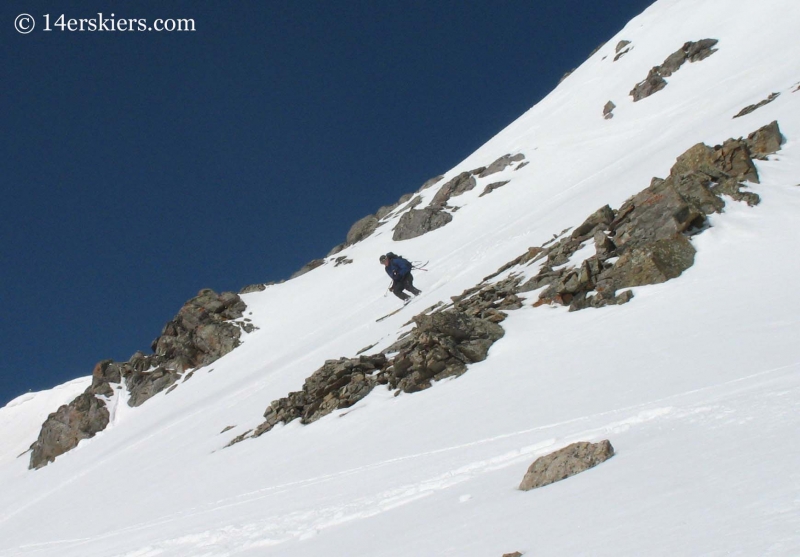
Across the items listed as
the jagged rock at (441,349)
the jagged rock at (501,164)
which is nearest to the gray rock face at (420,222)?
the jagged rock at (501,164)

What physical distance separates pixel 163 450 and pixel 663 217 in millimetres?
17515

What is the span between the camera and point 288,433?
15.2m

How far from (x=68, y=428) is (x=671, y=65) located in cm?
5378

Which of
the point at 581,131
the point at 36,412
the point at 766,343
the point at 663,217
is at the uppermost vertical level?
the point at 581,131

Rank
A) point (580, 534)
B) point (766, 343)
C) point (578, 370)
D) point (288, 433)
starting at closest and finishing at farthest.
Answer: point (580, 534) < point (766, 343) < point (578, 370) < point (288, 433)

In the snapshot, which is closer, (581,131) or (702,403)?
A: (702,403)

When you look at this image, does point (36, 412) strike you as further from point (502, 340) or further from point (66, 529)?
point (502, 340)

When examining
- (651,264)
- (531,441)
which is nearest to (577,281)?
(651,264)

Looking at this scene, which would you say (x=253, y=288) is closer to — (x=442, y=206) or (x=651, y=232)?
(x=442, y=206)

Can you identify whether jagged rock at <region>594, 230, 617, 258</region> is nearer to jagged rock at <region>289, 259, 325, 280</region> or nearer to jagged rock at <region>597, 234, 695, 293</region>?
jagged rock at <region>597, 234, 695, 293</region>

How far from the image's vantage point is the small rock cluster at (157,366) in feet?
133

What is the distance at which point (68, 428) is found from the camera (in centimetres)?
4062

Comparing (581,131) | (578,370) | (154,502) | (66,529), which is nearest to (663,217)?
(578,370)

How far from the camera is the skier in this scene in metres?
27.6
